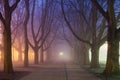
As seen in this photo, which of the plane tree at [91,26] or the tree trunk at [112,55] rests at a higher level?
the plane tree at [91,26]

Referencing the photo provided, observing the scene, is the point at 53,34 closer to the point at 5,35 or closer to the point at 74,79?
the point at 5,35

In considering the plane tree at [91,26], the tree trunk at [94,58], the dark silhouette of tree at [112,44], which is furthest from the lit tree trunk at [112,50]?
the tree trunk at [94,58]

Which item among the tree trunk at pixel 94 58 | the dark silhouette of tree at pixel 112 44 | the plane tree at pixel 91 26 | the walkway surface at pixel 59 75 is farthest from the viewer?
the tree trunk at pixel 94 58

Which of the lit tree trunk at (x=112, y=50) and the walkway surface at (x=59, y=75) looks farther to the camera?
the lit tree trunk at (x=112, y=50)

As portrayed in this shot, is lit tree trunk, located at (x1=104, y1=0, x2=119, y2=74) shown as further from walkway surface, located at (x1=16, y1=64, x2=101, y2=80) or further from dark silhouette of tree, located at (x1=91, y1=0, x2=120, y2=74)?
walkway surface, located at (x1=16, y1=64, x2=101, y2=80)

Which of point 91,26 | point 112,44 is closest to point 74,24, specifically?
point 91,26

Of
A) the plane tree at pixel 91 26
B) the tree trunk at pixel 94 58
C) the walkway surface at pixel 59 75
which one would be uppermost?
the plane tree at pixel 91 26

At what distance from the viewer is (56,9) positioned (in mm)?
68062

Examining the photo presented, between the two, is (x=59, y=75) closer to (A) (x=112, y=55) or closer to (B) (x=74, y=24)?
(A) (x=112, y=55)

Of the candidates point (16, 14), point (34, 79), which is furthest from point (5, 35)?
point (16, 14)

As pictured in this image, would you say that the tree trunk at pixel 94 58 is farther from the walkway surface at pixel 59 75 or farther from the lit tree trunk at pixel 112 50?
the lit tree trunk at pixel 112 50

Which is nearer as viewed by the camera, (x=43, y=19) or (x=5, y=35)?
(x=5, y=35)

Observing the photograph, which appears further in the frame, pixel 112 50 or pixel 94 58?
pixel 94 58

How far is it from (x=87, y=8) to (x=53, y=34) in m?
35.9
